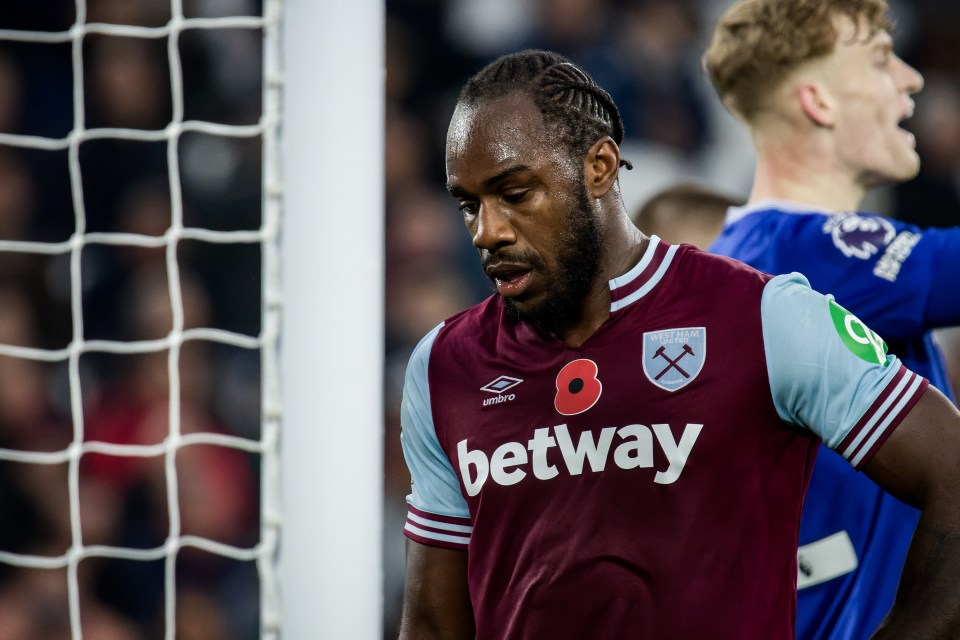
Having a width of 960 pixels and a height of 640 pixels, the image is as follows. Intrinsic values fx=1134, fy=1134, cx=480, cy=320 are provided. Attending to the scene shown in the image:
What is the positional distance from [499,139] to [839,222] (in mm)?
735

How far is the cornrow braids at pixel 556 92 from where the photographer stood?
148 cm

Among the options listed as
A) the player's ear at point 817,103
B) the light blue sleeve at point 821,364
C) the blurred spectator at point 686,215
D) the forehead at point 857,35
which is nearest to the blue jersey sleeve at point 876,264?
the player's ear at point 817,103

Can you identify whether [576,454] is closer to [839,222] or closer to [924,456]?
[924,456]

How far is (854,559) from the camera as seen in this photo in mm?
1847

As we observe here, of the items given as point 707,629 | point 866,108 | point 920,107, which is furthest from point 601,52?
point 707,629

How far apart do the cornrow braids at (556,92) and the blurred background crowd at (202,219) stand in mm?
1752

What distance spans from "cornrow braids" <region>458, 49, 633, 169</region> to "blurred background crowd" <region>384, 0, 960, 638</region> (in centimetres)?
212

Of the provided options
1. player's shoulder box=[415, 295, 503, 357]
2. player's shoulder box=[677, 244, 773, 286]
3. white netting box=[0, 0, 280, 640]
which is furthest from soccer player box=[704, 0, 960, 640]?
white netting box=[0, 0, 280, 640]

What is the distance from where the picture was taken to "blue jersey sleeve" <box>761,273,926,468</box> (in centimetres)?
129

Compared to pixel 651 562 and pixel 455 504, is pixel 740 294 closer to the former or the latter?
pixel 651 562

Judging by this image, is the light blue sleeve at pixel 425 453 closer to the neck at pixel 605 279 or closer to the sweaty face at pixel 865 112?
the neck at pixel 605 279

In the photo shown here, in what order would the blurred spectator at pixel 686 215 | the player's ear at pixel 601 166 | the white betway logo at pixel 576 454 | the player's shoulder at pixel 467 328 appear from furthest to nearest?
the blurred spectator at pixel 686 215
the player's shoulder at pixel 467 328
the player's ear at pixel 601 166
the white betway logo at pixel 576 454

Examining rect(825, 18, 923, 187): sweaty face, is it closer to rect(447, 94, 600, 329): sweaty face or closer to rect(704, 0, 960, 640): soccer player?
rect(704, 0, 960, 640): soccer player

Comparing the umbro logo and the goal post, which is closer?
the umbro logo
